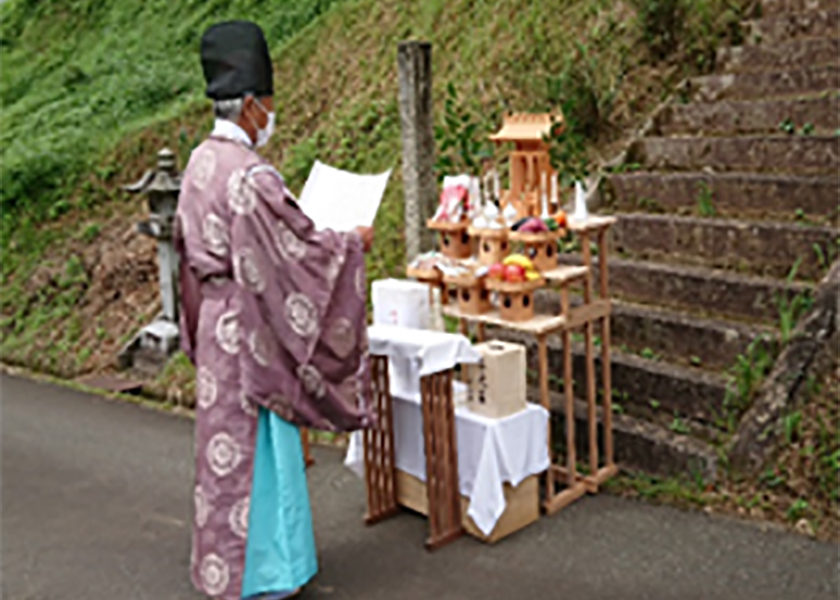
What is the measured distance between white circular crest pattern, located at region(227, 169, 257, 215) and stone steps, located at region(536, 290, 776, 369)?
2.91m

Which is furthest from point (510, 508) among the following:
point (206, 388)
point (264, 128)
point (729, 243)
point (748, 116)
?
point (748, 116)

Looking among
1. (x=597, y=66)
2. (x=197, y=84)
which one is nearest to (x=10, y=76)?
(x=197, y=84)

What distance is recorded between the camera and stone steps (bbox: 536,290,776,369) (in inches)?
216

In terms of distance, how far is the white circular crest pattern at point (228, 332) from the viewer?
403 cm

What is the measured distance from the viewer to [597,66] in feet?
26.7

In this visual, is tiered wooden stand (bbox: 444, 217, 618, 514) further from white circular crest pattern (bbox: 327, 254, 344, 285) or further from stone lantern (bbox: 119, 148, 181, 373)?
stone lantern (bbox: 119, 148, 181, 373)

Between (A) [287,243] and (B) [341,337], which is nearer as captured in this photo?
(A) [287,243]

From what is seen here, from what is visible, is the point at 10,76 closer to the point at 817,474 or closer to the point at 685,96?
the point at 685,96

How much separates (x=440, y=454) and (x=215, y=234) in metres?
1.59

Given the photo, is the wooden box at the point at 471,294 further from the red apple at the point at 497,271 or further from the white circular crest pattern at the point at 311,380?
the white circular crest pattern at the point at 311,380

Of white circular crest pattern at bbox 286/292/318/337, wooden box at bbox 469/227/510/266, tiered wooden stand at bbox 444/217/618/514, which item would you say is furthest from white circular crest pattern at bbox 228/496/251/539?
wooden box at bbox 469/227/510/266

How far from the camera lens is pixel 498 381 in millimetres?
4695

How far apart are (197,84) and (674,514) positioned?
9721 millimetres

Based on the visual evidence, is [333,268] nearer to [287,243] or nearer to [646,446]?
[287,243]
